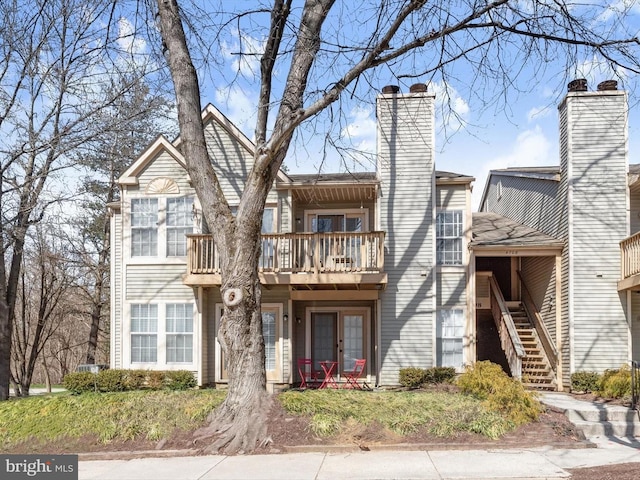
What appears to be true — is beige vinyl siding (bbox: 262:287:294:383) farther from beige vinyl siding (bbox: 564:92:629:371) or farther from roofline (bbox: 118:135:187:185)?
beige vinyl siding (bbox: 564:92:629:371)

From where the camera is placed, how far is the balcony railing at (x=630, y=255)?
14031mm

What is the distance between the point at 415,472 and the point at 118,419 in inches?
207

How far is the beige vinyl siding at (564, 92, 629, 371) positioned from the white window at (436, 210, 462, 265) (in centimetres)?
279

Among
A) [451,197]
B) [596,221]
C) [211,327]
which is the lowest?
[211,327]

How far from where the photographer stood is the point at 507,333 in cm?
1627

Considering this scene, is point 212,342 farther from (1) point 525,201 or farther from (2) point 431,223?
(1) point 525,201

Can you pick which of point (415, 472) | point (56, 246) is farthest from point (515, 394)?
point (56, 246)

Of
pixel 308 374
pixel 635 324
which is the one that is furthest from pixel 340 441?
pixel 635 324

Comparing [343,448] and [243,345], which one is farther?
[243,345]

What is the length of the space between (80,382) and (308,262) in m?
6.35

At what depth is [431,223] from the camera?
16.3m

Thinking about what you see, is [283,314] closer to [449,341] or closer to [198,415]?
[449,341]

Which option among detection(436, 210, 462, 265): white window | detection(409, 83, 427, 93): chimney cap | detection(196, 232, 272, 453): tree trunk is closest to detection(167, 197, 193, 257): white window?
detection(196, 232, 272, 453): tree trunk

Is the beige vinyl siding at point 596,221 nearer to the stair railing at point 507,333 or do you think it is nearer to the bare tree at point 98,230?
the stair railing at point 507,333
